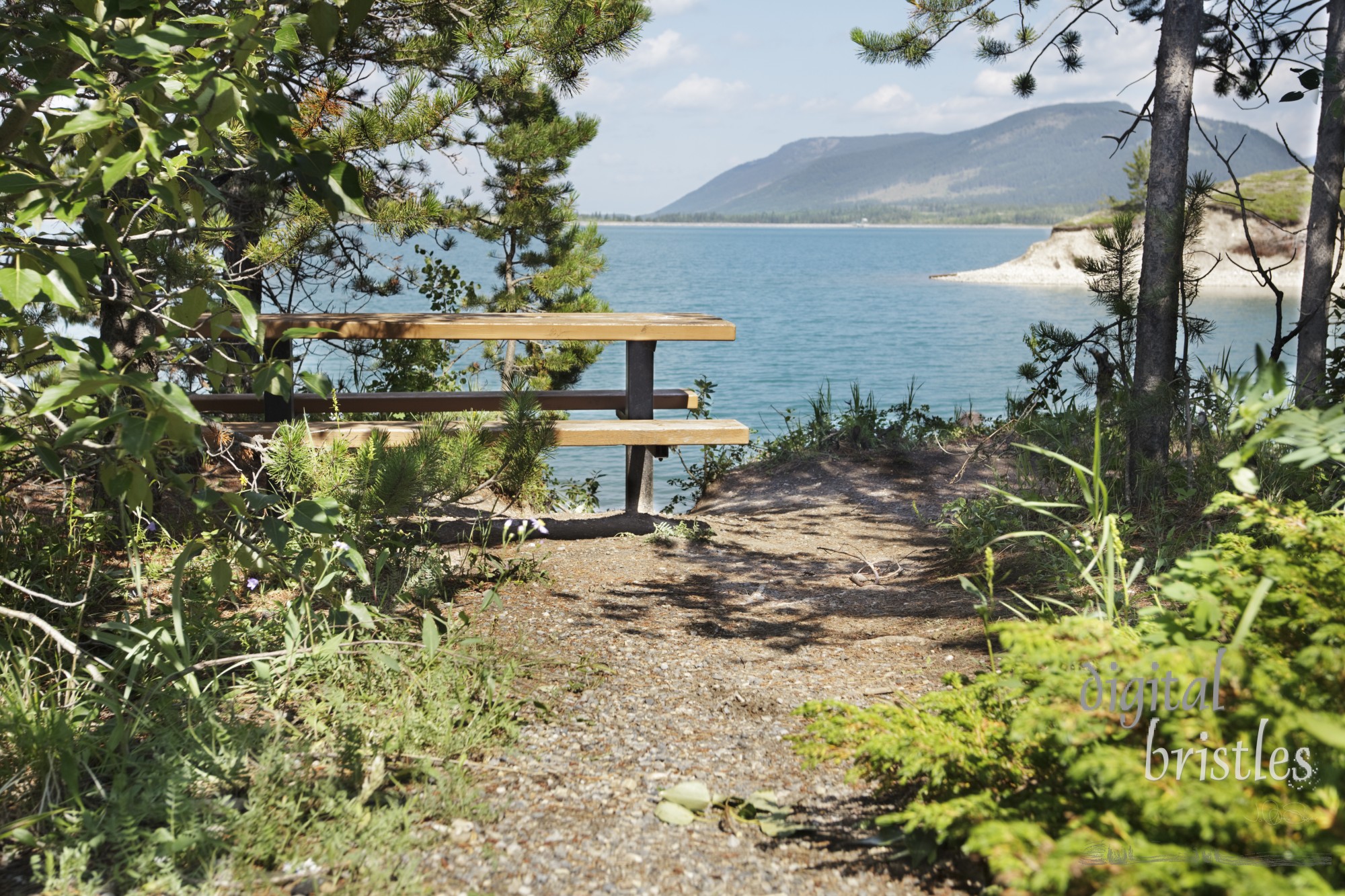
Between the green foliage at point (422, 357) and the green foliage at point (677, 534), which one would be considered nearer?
the green foliage at point (677, 534)

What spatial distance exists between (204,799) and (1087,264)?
417 cm

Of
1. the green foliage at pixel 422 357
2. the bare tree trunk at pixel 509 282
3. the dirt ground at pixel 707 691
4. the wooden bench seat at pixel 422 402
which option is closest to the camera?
the dirt ground at pixel 707 691

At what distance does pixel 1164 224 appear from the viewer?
4043 millimetres

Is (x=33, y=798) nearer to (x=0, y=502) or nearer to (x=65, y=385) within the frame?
(x=65, y=385)

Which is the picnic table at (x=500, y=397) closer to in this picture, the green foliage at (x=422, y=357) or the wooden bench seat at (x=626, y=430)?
the wooden bench seat at (x=626, y=430)

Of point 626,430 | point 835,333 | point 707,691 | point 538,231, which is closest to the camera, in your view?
point 707,691

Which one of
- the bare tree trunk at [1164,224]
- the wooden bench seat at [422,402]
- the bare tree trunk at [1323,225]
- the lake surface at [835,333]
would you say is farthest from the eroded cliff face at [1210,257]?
the wooden bench seat at [422,402]

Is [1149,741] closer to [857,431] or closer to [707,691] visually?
[707,691]

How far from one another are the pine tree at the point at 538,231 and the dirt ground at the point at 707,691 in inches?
126

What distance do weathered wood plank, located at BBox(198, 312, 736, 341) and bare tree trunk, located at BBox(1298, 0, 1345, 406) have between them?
269 centimetres

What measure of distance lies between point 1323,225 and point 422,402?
4405 mm

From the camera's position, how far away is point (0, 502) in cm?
327

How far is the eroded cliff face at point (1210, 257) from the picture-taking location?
27062 mm

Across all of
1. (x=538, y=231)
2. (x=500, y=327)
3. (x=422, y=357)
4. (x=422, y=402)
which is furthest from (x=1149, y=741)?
(x=538, y=231)
